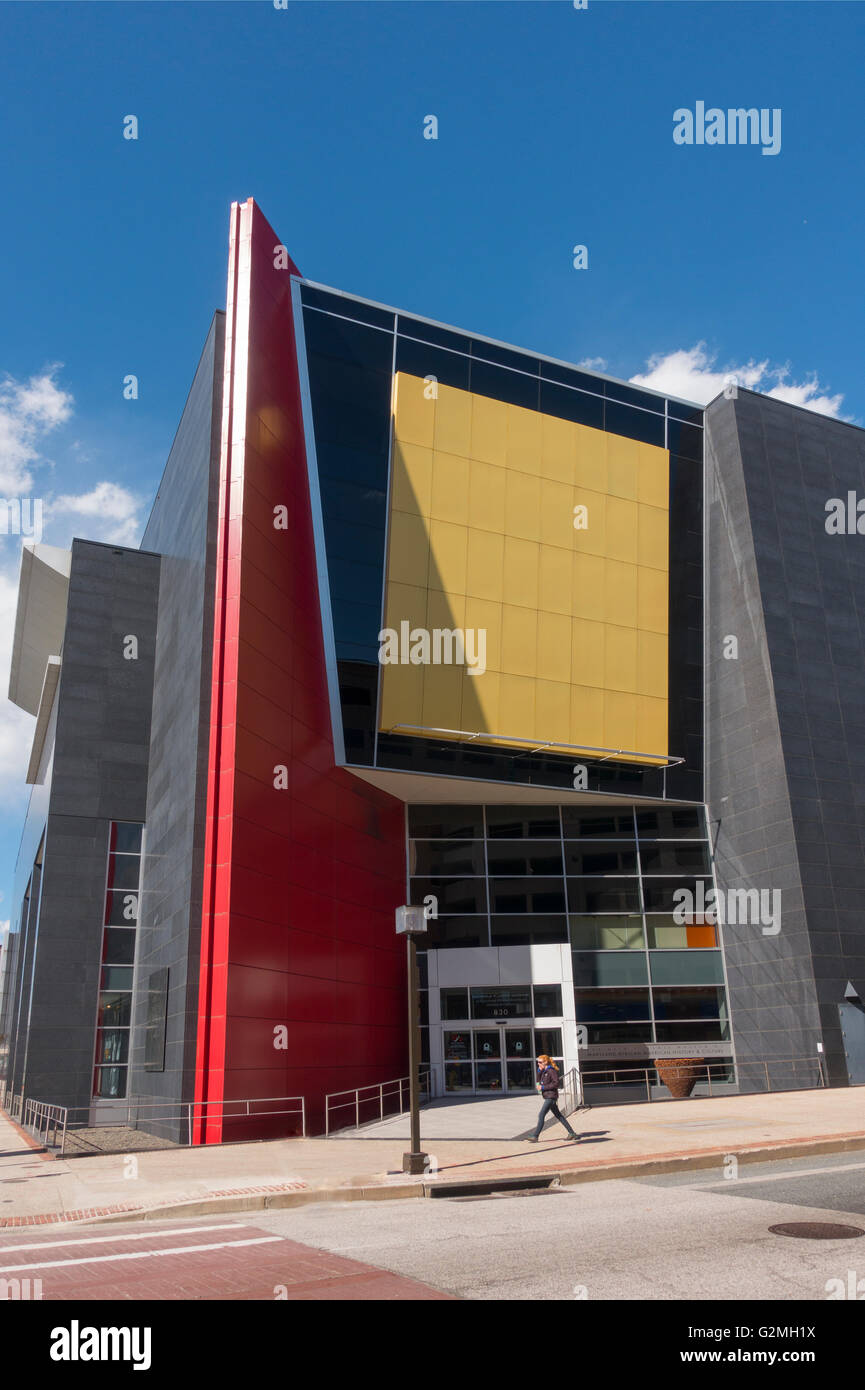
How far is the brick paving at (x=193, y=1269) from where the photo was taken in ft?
24.9

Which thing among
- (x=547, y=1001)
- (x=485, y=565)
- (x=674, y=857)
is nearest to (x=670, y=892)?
(x=674, y=857)

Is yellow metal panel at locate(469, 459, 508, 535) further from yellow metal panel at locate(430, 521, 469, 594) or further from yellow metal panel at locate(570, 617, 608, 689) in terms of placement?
yellow metal panel at locate(570, 617, 608, 689)

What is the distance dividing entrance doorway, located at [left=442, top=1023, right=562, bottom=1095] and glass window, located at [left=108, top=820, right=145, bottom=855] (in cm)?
1380

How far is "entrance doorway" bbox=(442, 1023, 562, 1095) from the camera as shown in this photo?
32.4 meters

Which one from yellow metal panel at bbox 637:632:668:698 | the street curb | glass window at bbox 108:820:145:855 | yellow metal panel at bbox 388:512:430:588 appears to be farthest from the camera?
glass window at bbox 108:820:145:855

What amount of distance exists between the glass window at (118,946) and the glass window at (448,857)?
11.4 meters

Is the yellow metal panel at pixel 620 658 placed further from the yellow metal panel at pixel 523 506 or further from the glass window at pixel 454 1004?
the glass window at pixel 454 1004

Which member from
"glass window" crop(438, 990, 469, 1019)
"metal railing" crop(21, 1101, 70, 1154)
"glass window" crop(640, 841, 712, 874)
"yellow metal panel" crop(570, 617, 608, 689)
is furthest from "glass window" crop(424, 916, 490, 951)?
"metal railing" crop(21, 1101, 70, 1154)

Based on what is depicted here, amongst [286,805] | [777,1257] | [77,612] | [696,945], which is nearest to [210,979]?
[286,805]

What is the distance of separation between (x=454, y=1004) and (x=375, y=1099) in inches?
298

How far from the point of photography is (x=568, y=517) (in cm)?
3472

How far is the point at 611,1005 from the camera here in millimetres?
34062

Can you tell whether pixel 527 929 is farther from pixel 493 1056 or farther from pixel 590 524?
pixel 590 524

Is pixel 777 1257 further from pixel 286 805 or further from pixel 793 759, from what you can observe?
pixel 793 759
